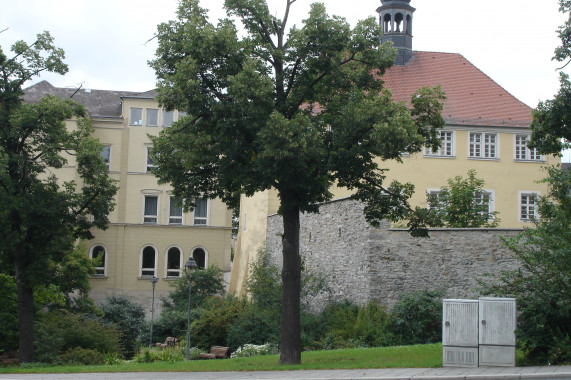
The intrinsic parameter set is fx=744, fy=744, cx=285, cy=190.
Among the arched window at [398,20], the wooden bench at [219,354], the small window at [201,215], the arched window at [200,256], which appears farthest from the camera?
the small window at [201,215]

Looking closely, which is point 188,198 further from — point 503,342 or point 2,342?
point 2,342

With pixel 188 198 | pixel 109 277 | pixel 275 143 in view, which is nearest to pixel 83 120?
pixel 188 198

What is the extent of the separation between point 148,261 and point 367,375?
38.0 metres

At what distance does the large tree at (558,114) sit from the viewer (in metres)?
18.9

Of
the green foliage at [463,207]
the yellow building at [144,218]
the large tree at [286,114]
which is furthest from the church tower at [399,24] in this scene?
the large tree at [286,114]

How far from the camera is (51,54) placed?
24.5m

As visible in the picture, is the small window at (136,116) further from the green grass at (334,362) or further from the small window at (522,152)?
the green grass at (334,362)

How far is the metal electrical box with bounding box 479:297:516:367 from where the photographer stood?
1662 cm

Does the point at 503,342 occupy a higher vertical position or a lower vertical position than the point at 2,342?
higher

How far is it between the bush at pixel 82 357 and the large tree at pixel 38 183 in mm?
1601

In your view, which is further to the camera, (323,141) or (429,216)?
(429,216)

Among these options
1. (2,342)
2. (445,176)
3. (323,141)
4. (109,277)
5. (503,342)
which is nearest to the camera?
(503,342)

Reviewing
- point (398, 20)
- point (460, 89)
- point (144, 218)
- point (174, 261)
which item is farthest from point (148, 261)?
point (460, 89)

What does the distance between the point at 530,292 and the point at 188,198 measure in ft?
31.1
